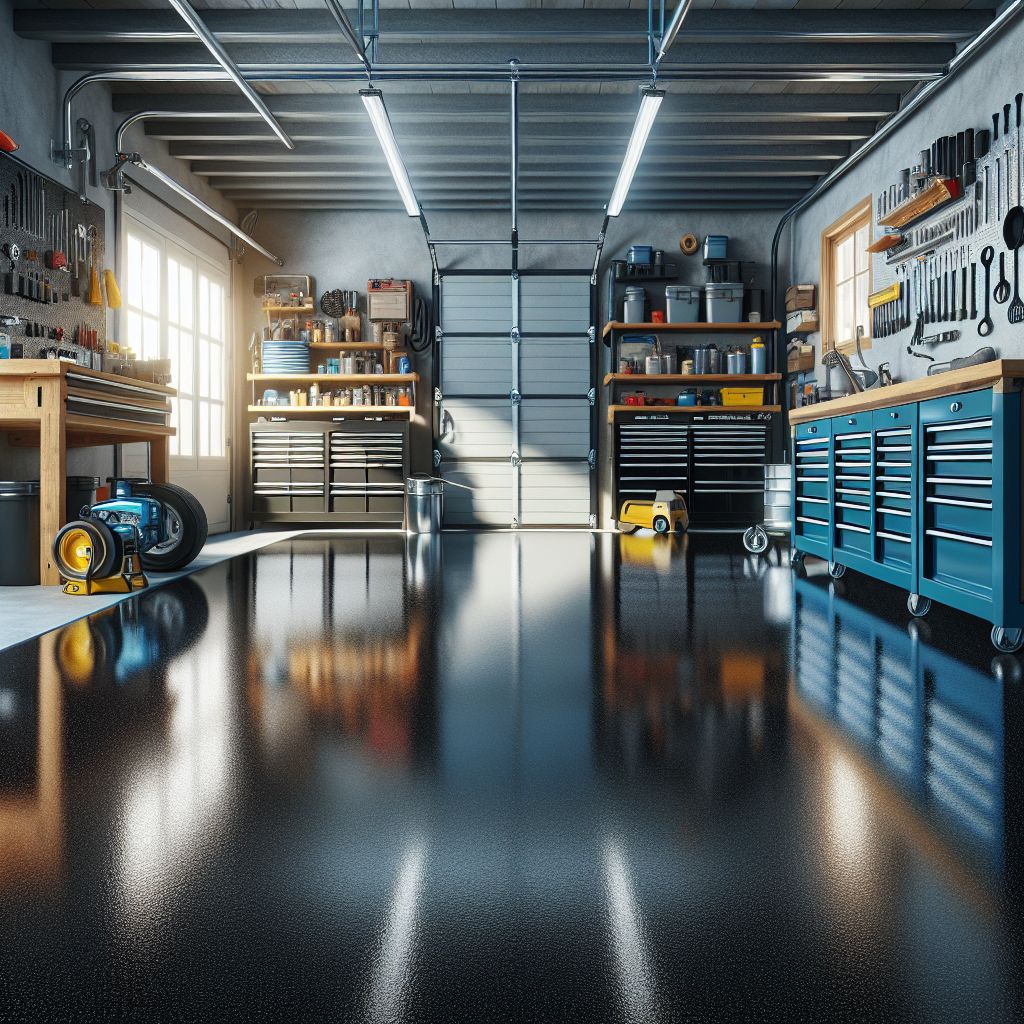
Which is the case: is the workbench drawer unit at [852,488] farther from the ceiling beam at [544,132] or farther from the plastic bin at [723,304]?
the plastic bin at [723,304]

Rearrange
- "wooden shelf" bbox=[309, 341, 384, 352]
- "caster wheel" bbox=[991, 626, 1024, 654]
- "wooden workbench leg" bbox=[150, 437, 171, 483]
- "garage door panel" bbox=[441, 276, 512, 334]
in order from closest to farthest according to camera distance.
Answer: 1. "caster wheel" bbox=[991, 626, 1024, 654]
2. "wooden workbench leg" bbox=[150, 437, 171, 483]
3. "wooden shelf" bbox=[309, 341, 384, 352]
4. "garage door panel" bbox=[441, 276, 512, 334]

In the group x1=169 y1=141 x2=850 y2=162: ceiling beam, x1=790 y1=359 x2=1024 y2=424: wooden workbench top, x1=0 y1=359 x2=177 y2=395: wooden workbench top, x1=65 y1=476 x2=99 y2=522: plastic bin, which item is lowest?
x1=65 y1=476 x2=99 y2=522: plastic bin

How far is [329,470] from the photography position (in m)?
9.06

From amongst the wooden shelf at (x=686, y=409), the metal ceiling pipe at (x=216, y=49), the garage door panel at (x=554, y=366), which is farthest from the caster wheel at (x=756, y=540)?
the metal ceiling pipe at (x=216, y=49)

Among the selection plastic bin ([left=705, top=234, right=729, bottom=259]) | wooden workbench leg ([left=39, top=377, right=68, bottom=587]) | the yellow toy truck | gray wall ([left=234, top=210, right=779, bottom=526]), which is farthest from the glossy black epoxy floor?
gray wall ([left=234, top=210, right=779, bottom=526])

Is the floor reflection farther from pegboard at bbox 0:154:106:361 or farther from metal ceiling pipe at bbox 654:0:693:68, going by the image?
pegboard at bbox 0:154:106:361

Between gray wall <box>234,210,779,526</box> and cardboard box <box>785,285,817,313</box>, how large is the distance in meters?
0.80

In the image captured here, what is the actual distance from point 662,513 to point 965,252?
3.68 meters

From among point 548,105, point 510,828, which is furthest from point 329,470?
point 510,828

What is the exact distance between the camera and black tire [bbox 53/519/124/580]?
14.1 feet

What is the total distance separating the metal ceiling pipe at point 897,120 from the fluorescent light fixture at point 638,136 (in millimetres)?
1889

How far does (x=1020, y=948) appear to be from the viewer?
3.71 feet

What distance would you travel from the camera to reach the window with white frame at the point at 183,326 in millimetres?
7062

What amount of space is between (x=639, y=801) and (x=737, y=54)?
5728 millimetres
